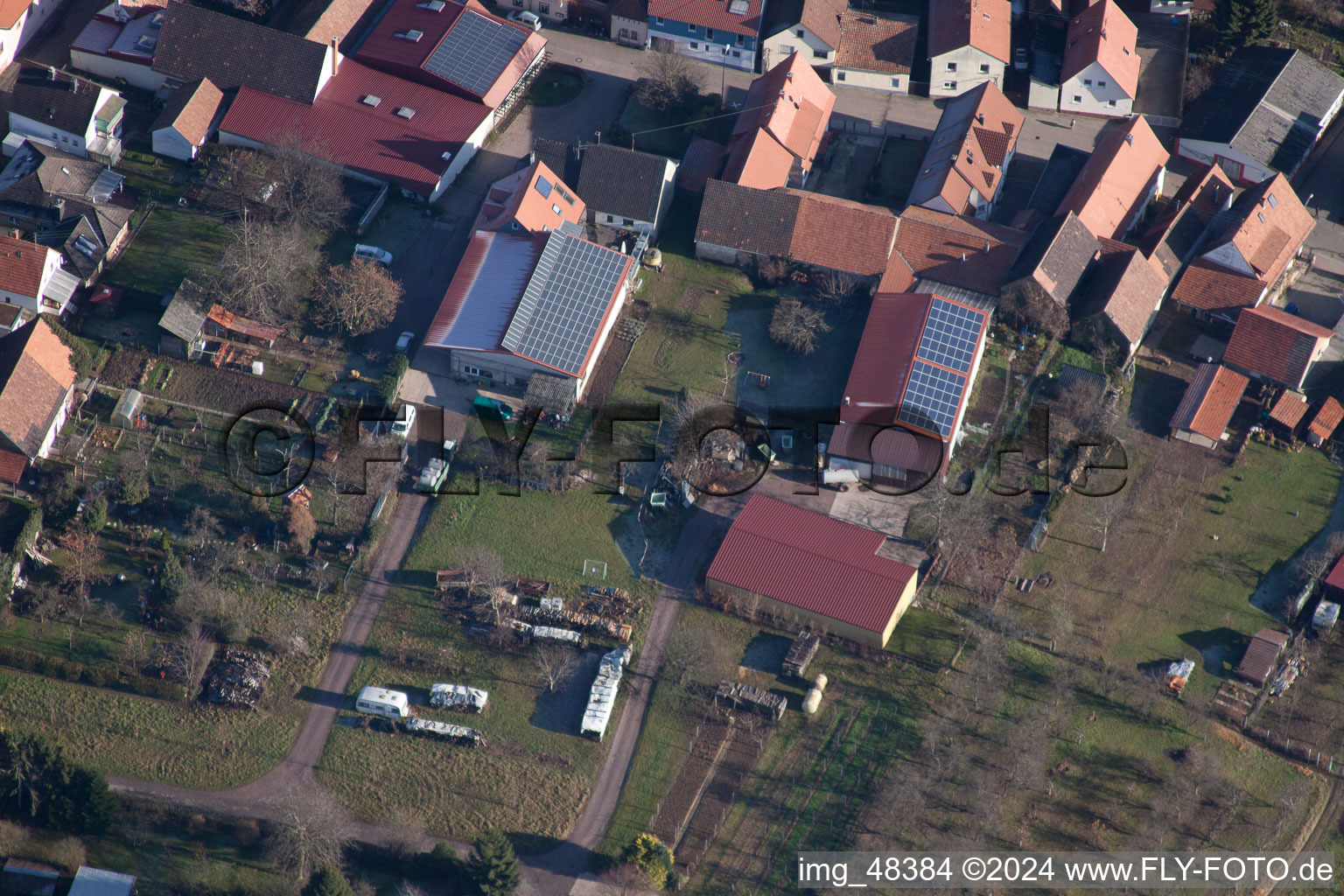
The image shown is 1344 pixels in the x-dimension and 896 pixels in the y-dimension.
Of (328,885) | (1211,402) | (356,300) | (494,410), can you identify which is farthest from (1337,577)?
(356,300)

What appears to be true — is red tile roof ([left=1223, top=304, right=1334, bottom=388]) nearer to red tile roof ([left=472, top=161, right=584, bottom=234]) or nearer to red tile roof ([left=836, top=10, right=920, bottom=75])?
red tile roof ([left=836, top=10, right=920, bottom=75])

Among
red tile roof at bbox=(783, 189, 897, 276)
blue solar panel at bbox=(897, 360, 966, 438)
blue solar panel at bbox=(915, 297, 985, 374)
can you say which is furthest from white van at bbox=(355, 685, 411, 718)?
red tile roof at bbox=(783, 189, 897, 276)

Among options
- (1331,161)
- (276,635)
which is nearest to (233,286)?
(276,635)

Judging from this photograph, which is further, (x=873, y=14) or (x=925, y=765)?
(x=873, y=14)

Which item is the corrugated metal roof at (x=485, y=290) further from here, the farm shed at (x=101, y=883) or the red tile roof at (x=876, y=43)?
the farm shed at (x=101, y=883)

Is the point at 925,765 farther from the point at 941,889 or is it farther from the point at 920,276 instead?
the point at 920,276

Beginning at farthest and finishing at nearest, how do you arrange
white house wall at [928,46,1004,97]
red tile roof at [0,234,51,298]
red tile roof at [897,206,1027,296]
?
white house wall at [928,46,1004,97]
red tile roof at [897,206,1027,296]
red tile roof at [0,234,51,298]
